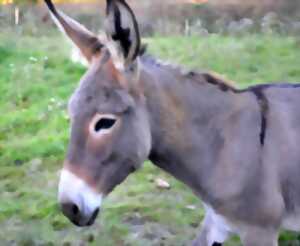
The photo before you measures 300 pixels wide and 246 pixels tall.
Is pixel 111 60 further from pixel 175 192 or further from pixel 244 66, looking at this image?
pixel 244 66

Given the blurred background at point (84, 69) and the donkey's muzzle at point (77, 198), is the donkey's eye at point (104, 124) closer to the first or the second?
the donkey's muzzle at point (77, 198)

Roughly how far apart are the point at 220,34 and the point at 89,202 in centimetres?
753

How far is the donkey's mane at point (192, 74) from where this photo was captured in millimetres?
3275

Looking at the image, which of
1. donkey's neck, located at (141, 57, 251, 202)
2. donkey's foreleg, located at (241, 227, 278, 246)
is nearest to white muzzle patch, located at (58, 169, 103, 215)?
donkey's neck, located at (141, 57, 251, 202)

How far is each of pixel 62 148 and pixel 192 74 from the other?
246 centimetres

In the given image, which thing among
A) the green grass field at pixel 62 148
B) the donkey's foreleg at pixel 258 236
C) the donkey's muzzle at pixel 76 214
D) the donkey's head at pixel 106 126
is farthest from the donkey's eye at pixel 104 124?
the green grass field at pixel 62 148

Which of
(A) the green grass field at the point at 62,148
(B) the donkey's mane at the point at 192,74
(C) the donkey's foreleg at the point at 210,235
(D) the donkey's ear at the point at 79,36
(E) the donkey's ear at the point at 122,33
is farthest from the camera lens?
(A) the green grass field at the point at 62,148

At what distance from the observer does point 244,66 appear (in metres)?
7.79

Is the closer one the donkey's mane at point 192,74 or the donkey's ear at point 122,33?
the donkey's ear at point 122,33

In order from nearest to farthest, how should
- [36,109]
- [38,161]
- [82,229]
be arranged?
1. [82,229]
2. [38,161]
3. [36,109]

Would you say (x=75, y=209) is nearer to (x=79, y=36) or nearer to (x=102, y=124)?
(x=102, y=124)

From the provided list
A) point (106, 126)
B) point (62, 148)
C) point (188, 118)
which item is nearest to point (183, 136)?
point (188, 118)

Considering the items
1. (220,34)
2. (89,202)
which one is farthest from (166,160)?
(220,34)

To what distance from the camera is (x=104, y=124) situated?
2.97 metres
